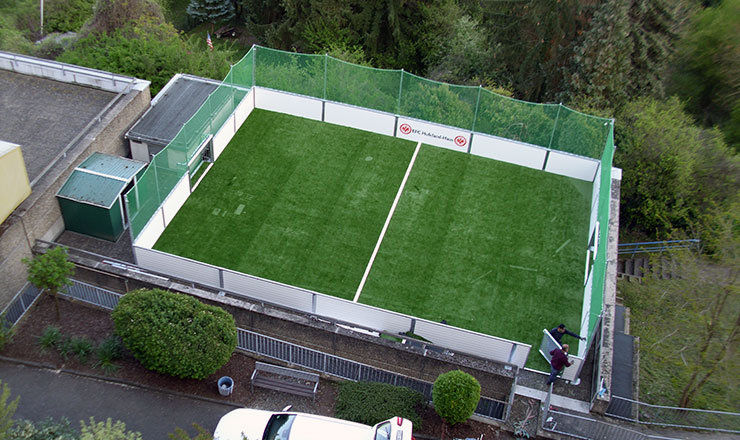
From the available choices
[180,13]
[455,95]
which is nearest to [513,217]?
[455,95]

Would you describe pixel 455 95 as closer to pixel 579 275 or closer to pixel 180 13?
pixel 579 275

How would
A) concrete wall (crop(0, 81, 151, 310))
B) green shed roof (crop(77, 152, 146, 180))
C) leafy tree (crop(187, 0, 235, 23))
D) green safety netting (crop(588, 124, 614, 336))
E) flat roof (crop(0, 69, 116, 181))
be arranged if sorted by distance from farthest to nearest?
1. leafy tree (crop(187, 0, 235, 23))
2. flat roof (crop(0, 69, 116, 181))
3. green shed roof (crop(77, 152, 146, 180))
4. concrete wall (crop(0, 81, 151, 310))
5. green safety netting (crop(588, 124, 614, 336))

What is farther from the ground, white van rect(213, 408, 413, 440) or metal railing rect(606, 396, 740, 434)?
white van rect(213, 408, 413, 440)

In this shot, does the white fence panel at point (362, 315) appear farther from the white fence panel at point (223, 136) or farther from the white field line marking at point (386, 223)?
the white fence panel at point (223, 136)

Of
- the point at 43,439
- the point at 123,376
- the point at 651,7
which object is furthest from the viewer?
the point at 651,7

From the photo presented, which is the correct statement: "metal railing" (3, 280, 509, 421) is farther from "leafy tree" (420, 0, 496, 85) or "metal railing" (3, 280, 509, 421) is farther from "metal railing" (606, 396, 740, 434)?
"leafy tree" (420, 0, 496, 85)

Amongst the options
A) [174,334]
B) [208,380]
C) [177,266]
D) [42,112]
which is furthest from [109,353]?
[42,112]

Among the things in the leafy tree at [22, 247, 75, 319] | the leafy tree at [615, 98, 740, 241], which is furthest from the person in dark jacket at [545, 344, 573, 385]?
the leafy tree at [22, 247, 75, 319]
